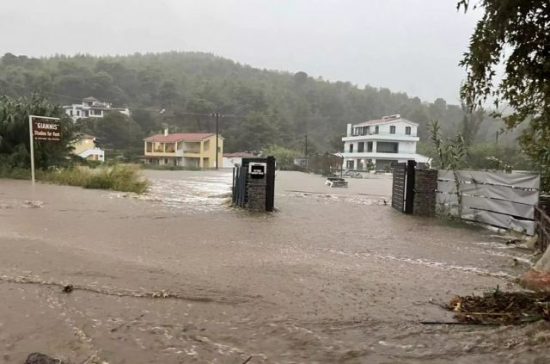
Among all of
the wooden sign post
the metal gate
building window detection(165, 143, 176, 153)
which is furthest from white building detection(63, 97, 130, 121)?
the metal gate

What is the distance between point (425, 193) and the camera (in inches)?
665

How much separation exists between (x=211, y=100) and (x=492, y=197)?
101 metres

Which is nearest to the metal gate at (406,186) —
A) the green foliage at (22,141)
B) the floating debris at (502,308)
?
the floating debris at (502,308)

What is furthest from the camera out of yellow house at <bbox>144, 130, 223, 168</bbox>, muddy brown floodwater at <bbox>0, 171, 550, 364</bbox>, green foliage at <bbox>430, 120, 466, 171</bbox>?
yellow house at <bbox>144, 130, 223, 168</bbox>

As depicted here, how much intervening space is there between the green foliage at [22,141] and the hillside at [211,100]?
6326cm

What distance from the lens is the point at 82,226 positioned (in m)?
12.0

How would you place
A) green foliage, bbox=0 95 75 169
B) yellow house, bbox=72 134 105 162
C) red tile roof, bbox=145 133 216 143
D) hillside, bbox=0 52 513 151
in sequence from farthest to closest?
hillside, bbox=0 52 513 151 → red tile roof, bbox=145 133 216 143 → yellow house, bbox=72 134 105 162 → green foliage, bbox=0 95 75 169

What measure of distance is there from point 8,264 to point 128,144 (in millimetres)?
A: 89001

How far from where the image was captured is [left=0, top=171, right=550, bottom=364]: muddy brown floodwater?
477 cm

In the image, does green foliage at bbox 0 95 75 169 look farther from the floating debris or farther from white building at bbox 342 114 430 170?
white building at bbox 342 114 430 170

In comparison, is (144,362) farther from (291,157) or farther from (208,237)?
(291,157)

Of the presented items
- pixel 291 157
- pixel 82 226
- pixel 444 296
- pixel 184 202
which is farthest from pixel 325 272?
pixel 291 157

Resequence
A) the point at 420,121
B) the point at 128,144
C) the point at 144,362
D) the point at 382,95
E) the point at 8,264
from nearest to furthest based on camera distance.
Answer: the point at 144,362
the point at 8,264
the point at 128,144
the point at 420,121
the point at 382,95

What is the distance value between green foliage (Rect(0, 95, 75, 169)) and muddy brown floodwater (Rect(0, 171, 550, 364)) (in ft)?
49.4
